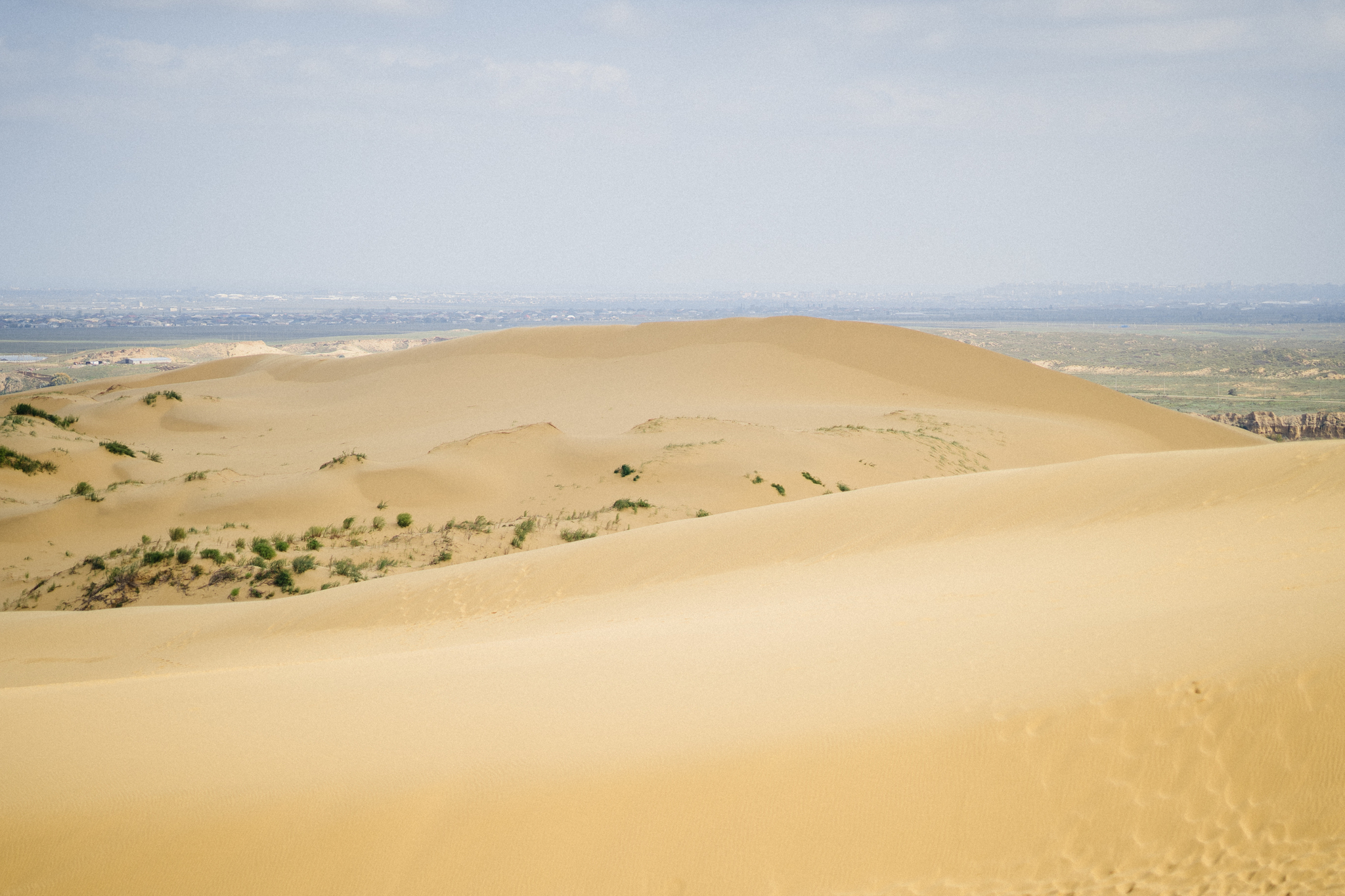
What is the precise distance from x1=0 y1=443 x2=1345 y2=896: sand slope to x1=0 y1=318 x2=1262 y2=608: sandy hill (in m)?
7.54

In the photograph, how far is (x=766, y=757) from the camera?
436cm

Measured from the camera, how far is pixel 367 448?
89.6 ft

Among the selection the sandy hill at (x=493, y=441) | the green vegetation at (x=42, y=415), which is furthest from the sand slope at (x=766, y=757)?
the green vegetation at (x=42, y=415)

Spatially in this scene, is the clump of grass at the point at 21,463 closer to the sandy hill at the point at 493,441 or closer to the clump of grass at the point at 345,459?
the sandy hill at the point at 493,441

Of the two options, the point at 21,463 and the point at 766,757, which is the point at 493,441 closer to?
the point at 21,463

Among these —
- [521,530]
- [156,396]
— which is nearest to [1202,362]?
[156,396]

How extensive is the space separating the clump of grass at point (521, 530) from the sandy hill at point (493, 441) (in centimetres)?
7

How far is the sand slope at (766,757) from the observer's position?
391 cm

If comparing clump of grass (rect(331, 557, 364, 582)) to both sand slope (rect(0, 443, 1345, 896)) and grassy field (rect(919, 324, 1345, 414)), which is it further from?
grassy field (rect(919, 324, 1345, 414))

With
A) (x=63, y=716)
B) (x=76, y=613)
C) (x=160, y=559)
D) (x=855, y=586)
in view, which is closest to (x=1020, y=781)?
(x=855, y=586)

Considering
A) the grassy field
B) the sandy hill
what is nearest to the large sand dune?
the sandy hill

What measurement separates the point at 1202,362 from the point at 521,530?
258ft

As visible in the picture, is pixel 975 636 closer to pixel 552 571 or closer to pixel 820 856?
pixel 820 856

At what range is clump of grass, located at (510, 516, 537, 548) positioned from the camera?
556 inches
